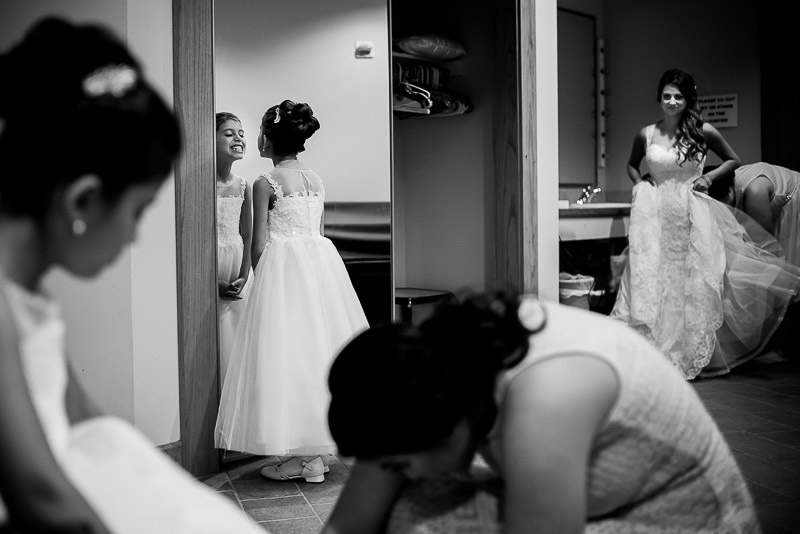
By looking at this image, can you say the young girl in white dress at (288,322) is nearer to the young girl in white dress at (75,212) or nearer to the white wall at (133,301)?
the white wall at (133,301)

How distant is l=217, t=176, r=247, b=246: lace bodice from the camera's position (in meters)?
3.11

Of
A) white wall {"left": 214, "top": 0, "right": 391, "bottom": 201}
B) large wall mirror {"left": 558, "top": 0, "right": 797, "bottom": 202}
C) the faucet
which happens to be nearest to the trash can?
the faucet

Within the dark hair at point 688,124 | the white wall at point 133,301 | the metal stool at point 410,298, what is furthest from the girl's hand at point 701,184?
the white wall at point 133,301

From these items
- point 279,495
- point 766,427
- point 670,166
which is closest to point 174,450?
point 279,495

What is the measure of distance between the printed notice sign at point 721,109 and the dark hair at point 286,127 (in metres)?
3.65

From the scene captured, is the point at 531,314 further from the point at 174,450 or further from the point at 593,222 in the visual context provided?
the point at 593,222

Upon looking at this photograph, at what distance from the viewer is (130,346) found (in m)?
2.75

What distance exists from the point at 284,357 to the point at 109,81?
89.3 inches

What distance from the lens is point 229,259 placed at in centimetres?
314

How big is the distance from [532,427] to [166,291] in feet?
6.72

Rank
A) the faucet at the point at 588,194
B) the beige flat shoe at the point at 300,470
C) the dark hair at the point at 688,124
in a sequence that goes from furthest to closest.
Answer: the faucet at the point at 588,194
the dark hair at the point at 688,124
the beige flat shoe at the point at 300,470

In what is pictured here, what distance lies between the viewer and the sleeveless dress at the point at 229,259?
3084mm

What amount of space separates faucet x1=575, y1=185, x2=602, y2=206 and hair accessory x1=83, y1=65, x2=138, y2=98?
217 inches

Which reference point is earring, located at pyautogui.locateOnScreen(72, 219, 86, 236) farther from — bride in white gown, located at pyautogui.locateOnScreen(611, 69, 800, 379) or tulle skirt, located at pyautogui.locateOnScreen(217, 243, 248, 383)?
bride in white gown, located at pyautogui.locateOnScreen(611, 69, 800, 379)
